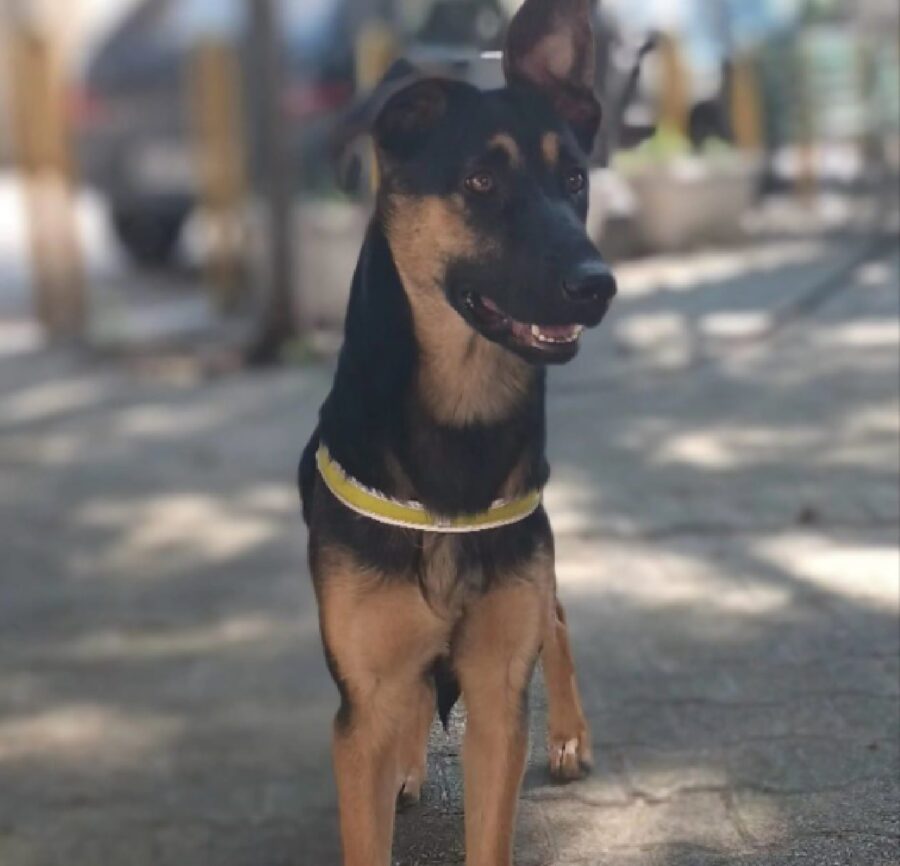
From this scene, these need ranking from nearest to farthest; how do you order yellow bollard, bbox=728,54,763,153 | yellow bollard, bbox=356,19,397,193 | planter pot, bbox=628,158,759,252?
yellow bollard, bbox=356,19,397,193 → planter pot, bbox=628,158,759,252 → yellow bollard, bbox=728,54,763,153

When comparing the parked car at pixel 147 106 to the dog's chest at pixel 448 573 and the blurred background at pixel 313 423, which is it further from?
the dog's chest at pixel 448 573

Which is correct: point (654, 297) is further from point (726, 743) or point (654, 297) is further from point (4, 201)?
point (4, 201)

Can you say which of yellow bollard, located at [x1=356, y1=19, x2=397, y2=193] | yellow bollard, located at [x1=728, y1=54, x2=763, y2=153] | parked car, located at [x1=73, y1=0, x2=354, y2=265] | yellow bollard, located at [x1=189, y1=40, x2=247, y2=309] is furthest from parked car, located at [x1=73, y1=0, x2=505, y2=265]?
yellow bollard, located at [x1=728, y1=54, x2=763, y2=153]

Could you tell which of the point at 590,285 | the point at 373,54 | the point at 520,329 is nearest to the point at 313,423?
the point at 373,54

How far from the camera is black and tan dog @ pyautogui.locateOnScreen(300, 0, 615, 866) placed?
2643 millimetres

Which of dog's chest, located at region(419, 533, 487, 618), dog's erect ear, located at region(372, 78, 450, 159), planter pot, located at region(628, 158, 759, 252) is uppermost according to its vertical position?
dog's erect ear, located at region(372, 78, 450, 159)

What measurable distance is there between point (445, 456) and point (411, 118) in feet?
1.82

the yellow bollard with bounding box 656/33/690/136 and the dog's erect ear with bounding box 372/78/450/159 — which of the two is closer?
the dog's erect ear with bounding box 372/78/450/159

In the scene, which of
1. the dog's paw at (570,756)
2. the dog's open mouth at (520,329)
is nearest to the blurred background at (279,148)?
the dog's paw at (570,756)

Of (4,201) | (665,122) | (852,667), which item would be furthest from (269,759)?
(4,201)

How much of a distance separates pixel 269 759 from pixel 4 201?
1627 centimetres

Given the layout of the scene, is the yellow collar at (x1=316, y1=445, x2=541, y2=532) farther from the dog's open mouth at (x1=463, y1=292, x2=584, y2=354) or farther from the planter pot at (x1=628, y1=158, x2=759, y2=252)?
the planter pot at (x1=628, y1=158, x2=759, y2=252)

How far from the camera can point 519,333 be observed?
2.53 meters

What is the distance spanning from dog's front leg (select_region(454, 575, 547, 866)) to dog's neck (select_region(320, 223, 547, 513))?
178 millimetres
